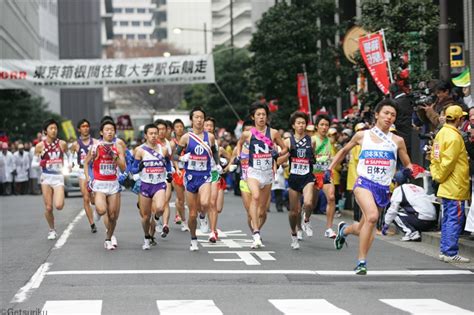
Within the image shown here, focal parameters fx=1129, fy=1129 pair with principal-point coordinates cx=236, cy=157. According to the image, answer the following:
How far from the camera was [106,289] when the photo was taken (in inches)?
463

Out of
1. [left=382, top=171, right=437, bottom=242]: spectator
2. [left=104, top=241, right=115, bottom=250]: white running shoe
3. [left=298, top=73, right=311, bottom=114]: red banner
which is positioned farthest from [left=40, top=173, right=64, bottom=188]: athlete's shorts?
[left=298, top=73, right=311, bottom=114]: red banner

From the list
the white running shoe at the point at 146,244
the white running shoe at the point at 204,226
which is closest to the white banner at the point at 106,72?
the white running shoe at the point at 204,226

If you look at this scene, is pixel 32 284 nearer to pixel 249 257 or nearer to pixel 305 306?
pixel 305 306

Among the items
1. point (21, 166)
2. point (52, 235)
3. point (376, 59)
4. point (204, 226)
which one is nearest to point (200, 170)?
point (204, 226)

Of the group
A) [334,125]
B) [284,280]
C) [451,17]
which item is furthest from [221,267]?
[451,17]

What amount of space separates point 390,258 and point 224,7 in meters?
147

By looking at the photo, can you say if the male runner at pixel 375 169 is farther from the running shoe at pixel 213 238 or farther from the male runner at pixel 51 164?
the male runner at pixel 51 164

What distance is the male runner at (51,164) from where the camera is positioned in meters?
20.1

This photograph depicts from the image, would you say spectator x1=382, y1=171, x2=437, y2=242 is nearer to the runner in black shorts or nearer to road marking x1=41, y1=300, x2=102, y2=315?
the runner in black shorts

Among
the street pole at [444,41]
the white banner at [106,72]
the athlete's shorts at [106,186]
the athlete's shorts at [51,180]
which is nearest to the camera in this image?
the athlete's shorts at [106,186]

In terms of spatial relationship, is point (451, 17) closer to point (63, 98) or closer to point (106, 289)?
point (106, 289)

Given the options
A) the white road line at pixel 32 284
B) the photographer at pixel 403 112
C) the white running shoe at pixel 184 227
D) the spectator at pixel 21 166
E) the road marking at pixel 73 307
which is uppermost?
the photographer at pixel 403 112

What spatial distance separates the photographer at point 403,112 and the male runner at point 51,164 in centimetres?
617

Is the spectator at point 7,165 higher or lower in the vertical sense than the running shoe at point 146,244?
higher
